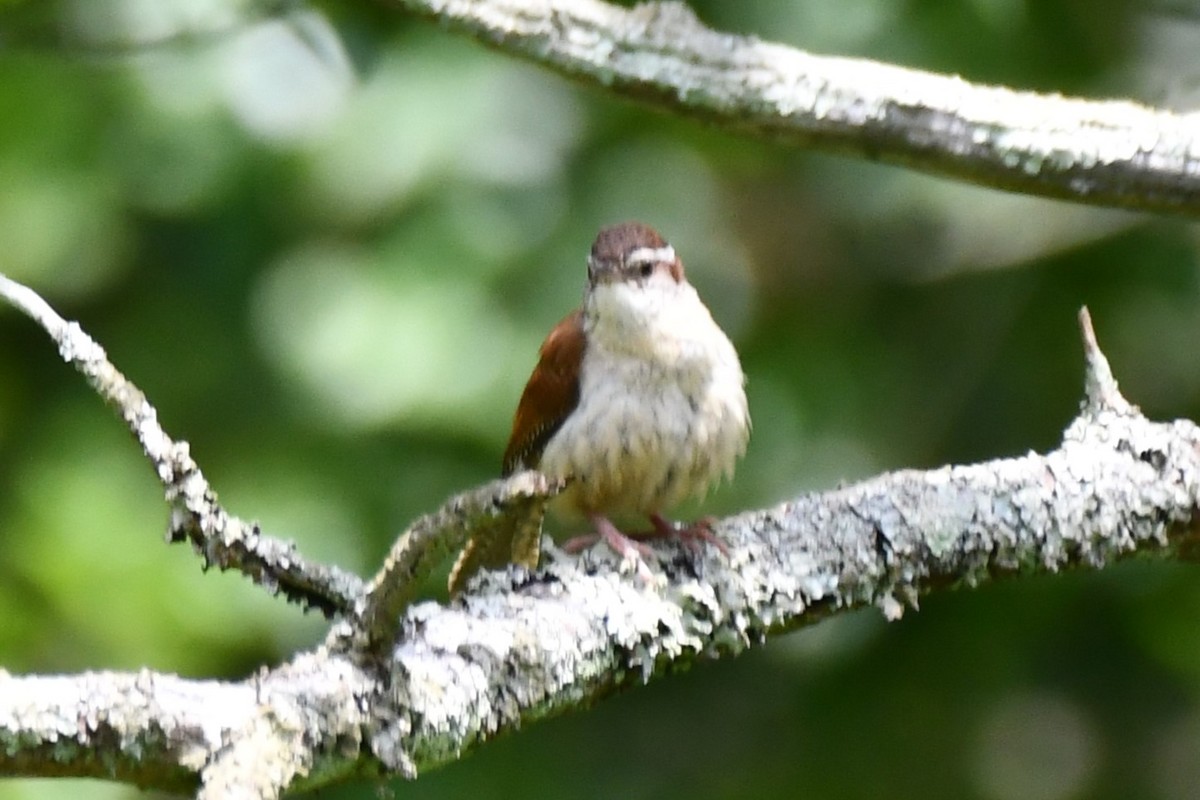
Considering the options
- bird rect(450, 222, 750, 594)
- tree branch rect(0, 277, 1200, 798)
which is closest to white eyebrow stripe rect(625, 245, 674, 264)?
bird rect(450, 222, 750, 594)

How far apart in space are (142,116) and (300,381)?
1.03 meters

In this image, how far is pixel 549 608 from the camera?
2.67 metres

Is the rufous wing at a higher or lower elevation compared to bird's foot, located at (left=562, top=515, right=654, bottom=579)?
higher

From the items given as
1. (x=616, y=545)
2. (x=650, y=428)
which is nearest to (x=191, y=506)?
(x=616, y=545)

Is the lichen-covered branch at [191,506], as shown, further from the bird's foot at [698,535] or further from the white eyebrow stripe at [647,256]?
the white eyebrow stripe at [647,256]

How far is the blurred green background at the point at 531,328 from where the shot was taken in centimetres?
504

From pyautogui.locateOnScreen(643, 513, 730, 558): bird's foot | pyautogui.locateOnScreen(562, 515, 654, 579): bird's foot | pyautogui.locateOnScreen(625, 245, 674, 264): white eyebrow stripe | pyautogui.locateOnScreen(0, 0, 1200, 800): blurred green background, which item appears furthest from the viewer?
pyautogui.locateOnScreen(0, 0, 1200, 800): blurred green background

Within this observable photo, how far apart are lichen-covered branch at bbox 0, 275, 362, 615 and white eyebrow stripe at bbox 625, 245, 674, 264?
1.48 metres

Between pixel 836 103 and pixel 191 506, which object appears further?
pixel 836 103

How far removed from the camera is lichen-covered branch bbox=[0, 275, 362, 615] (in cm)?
237

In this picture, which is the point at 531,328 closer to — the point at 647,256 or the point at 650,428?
the point at 647,256

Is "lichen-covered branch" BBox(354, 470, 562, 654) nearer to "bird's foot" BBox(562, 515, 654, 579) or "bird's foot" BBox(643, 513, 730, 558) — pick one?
"bird's foot" BBox(562, 515, 654, 579)

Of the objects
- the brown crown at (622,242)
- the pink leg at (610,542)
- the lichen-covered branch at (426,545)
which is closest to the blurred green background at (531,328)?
the brown crown at (622,242)

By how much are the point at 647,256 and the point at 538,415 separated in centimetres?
46
